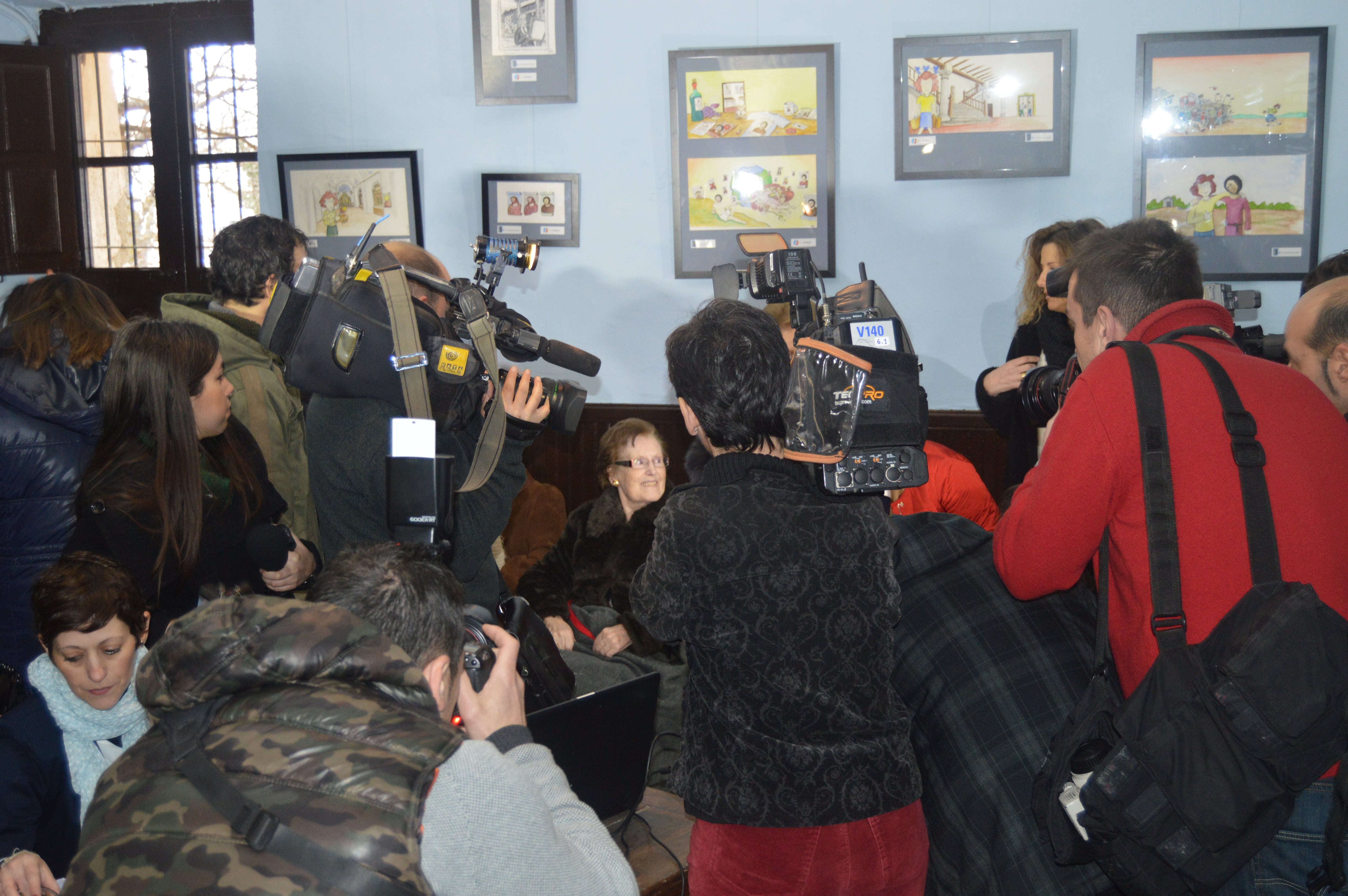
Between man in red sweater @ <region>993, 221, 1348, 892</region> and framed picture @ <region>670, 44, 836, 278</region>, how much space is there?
2.40 m

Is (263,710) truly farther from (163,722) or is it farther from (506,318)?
(506,318)

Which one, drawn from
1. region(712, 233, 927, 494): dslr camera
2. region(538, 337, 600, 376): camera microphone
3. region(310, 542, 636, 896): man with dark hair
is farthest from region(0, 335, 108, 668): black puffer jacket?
region(712, 233, 927, 494): dslr camera

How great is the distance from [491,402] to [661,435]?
224cm

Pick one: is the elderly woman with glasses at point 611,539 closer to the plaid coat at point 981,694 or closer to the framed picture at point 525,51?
the plaid coat at point 981,694

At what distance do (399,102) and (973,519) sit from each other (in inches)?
108

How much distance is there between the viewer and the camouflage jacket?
0.78 m

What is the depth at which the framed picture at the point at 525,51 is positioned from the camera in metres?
3.70

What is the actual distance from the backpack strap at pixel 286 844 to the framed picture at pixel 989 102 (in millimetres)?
3308

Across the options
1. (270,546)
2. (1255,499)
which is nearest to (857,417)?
(1255,499)

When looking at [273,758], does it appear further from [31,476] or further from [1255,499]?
[31,476]

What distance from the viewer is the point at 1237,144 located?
3395 mm

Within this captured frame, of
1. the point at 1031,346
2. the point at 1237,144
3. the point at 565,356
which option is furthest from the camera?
the point at 1237,144

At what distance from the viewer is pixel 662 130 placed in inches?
147

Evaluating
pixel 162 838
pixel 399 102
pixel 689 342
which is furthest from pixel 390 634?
pixel 399 102
